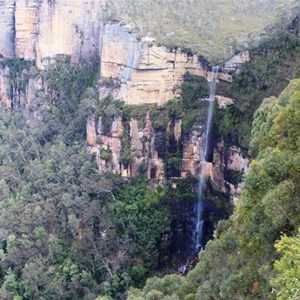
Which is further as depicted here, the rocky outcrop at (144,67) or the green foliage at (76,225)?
the rocky outcrop at (144,67)

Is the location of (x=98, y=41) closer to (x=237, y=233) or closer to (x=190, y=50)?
(x=190, y=50)

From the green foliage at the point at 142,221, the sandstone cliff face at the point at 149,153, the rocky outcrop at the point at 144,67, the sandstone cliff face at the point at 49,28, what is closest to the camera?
the green foliage at the point at 142,221

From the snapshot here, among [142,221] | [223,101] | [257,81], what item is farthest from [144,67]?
[142,221]

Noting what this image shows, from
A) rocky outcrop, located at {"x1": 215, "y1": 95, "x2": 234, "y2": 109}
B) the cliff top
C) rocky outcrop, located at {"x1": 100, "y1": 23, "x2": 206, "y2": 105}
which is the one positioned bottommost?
rocky outcrop, located at {"x1": 215, "y1": 95, "x2": 234, "y2": 109}

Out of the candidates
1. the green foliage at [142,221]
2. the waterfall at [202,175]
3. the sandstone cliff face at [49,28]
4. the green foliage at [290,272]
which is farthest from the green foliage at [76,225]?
the green foliage at [290,272]

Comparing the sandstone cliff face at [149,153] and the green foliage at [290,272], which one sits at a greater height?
the green foliage at [290,272]

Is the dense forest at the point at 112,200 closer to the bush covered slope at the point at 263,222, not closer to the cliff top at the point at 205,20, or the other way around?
the cliff top at the point at 205,20

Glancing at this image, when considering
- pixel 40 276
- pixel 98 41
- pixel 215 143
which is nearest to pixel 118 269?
pixel 40 276

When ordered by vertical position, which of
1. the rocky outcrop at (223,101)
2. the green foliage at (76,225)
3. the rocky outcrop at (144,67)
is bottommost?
the green foliage at (76,225)

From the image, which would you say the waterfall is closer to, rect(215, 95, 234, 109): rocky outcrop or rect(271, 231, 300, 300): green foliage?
rect(215, 95, 234, 109): rocky outcrop

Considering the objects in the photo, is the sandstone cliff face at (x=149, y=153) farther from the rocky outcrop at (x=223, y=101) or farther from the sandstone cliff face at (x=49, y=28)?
the sandstone cliff face at (x=49, y=28)

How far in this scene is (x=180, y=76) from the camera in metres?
17.7

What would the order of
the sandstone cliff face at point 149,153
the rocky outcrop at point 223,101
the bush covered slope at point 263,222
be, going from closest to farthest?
the bush covered slope at point 263,222 → the rocky outcrop at point 223,101 → the sandstone cliff face at point 149,153

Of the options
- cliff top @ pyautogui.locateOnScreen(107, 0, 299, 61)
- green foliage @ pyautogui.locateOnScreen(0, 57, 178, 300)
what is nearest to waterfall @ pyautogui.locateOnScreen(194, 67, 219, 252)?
cliff top @ pyautogui.locateOnScreen(107, 0, 299, 61)
